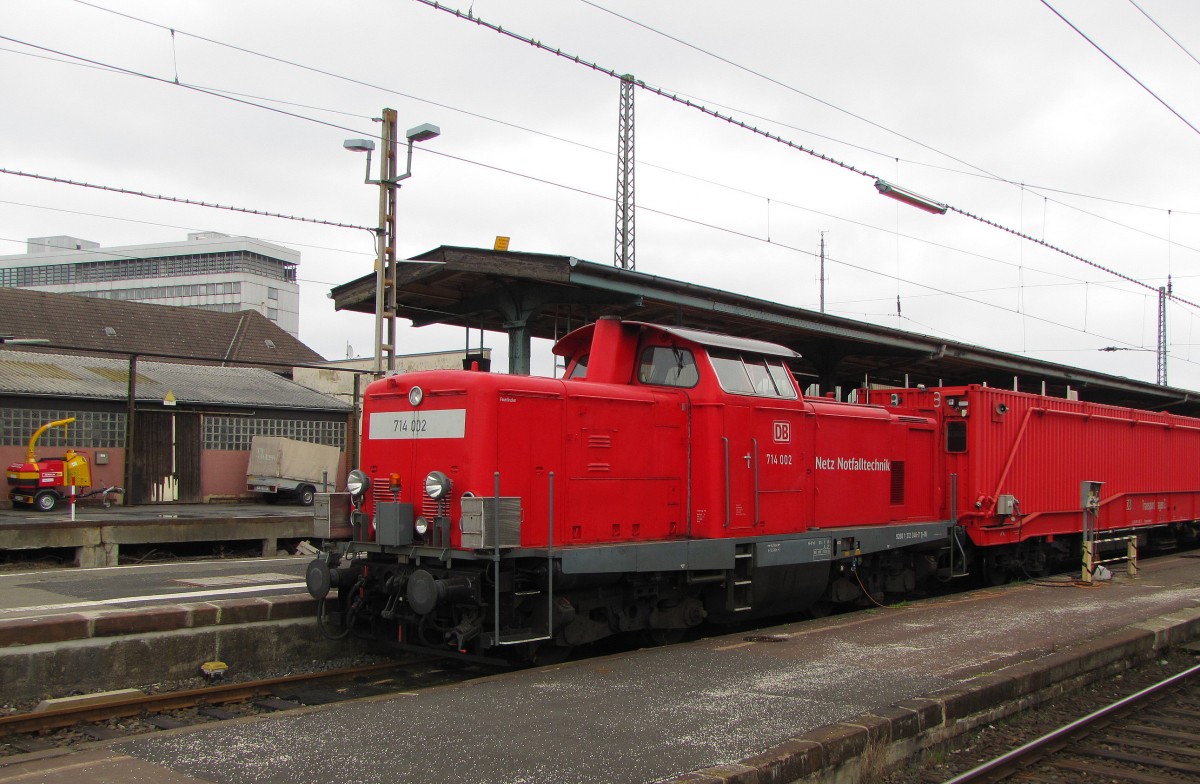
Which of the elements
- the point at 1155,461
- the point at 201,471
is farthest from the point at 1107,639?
the point at 201,471

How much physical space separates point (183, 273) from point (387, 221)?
9420cm

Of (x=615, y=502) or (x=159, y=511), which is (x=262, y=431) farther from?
(x=615, y=502)

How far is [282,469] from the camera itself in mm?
28734

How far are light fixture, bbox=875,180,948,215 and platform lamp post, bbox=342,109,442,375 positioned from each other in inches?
285

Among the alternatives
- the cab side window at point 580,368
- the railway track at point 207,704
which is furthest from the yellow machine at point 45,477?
the cab side window at point 580,368

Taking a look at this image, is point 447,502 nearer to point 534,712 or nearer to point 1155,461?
point 534,712

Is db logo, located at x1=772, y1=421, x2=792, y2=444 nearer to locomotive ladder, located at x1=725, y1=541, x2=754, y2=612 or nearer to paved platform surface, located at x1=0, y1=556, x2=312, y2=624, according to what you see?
locomotive ladder, located at x1=725, y1=541, x2=754, y2=612

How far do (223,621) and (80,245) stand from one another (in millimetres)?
111178

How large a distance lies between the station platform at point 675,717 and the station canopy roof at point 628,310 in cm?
620

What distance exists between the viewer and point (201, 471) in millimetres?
28562

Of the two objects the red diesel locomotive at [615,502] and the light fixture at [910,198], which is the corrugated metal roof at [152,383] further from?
the light fixture at [910,198]

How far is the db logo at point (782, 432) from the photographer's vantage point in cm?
1054

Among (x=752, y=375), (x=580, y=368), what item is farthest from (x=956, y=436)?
(x=580, y=368)

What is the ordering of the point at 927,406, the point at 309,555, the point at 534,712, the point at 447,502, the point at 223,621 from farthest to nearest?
the point at 309,555, the point at 927,406, the point at 223,621, the point at 447,502, the point at 534,712
